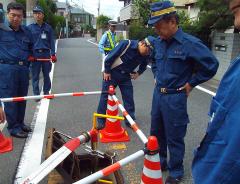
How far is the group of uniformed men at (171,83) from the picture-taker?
127cm

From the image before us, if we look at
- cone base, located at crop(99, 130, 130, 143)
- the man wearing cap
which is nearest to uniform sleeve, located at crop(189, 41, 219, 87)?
cone base, located at crop(99, 130, 130, 143)

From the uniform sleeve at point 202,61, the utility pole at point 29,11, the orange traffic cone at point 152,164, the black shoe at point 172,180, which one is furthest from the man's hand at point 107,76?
the utility pole at point 29,11

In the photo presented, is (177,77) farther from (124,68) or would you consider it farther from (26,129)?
(26,129)

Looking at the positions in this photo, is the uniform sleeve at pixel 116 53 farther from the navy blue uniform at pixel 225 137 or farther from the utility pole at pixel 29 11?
the utility pole at pixel 29 11

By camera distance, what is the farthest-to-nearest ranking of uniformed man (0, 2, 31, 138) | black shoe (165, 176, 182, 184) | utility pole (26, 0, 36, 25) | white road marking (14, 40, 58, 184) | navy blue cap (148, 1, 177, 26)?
1. utility pole (26, 0, 36, 25)
2. uniformed man (0, 2, 31, 138)
3. white road marking (14, 40, 58, 184)
4. black shoe (165, 176, 182, 184)
5. navy blue cap (148, 1, 177, 26)

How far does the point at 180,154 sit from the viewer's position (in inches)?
141

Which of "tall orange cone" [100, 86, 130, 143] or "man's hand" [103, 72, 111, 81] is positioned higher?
"man's hand" [103, 72, 111, 81]

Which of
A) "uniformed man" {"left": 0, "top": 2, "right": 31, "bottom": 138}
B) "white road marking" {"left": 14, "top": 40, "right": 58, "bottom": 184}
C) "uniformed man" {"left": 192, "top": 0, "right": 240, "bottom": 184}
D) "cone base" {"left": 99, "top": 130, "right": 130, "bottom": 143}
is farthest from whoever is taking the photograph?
"cone base" {"left": 99, "top": 130, "right": 130, "bottom": 143}

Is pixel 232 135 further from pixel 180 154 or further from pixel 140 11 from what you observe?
pixel 140 11

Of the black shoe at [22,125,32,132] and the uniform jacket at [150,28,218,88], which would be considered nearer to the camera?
the uniform jacket at [150,28,218,88]

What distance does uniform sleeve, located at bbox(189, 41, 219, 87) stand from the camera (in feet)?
10.7

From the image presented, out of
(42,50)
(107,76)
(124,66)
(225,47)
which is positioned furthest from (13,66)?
(225,47)

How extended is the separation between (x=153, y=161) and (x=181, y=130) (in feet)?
3.23

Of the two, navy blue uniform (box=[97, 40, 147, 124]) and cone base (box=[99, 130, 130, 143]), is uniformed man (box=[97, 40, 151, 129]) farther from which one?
cone base (box=[99, 130, 130, 143])
